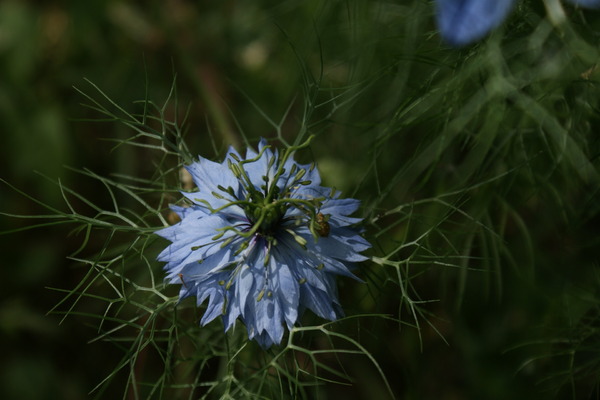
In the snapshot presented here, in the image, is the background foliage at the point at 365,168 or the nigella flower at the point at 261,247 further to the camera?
the background foliage at the point at 365,168

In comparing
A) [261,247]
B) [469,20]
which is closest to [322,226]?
[261,247]

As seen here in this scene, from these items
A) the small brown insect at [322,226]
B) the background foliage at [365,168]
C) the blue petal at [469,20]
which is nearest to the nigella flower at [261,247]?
the small brown insect at [322,226]

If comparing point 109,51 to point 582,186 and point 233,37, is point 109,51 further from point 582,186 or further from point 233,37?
point 582,186

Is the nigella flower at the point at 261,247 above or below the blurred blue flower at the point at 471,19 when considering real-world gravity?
below

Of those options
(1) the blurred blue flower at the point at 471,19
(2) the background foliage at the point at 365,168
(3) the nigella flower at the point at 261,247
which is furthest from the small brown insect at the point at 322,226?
(1) the blurred blue flower at the point at 471,19

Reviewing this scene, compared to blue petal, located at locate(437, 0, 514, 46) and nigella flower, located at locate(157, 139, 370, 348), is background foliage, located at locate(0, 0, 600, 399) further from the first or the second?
nigella flower, located at locate(157, 139, 370, 348)

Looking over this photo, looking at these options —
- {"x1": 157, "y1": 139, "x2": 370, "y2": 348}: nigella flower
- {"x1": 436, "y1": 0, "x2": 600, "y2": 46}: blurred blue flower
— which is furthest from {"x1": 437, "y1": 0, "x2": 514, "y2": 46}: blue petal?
{"x1": 157, "y1": 139, "x2": 370, "y2": 348}: nigella flower

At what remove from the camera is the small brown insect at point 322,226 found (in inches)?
36.6

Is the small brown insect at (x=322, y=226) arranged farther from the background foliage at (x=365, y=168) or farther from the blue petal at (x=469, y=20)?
the blue petal at (x=469, y=20)

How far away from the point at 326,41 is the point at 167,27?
0.43 m

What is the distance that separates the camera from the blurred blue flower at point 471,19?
→ 1.20 metres

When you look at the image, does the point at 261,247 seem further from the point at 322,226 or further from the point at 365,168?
the point at 365,168

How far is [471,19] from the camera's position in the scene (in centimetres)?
121

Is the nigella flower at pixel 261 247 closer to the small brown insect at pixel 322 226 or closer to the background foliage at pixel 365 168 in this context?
the small brown insect at pixel 322 226
